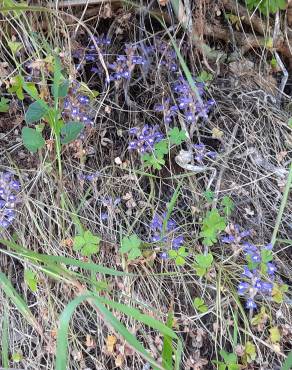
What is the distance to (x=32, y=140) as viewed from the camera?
4.58ft

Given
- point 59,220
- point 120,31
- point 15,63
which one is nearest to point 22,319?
point 59,220

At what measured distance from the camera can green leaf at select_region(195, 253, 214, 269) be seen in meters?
1.32

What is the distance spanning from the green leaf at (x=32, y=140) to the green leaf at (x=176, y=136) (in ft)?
1.09

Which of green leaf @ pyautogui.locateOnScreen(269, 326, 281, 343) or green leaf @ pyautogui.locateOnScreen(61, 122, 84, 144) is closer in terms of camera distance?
green leaf @ pyautogui.locateOnScreen(269, 326, 281, 343)

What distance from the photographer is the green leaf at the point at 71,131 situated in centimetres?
138

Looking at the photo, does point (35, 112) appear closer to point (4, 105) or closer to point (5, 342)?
point (4, 105)

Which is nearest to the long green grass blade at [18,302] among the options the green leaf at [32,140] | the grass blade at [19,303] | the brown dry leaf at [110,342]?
the grass blade at [19,303]

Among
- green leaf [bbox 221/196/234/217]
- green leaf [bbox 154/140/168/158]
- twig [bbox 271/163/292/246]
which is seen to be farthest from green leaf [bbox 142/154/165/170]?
twig [bbox 271/163/292/246]

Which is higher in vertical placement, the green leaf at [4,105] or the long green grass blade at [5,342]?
the green leaf at [4,105]

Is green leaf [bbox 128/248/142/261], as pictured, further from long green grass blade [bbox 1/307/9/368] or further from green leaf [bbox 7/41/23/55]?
green leaf [bbox 7/41/23/55]

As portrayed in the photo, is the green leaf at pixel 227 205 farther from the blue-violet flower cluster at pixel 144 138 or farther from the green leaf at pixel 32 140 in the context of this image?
the green leaf at pixel 32 140

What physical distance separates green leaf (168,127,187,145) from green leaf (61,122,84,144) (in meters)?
0.25

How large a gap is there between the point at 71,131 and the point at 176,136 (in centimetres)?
28

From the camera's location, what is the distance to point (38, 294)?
134 cm
